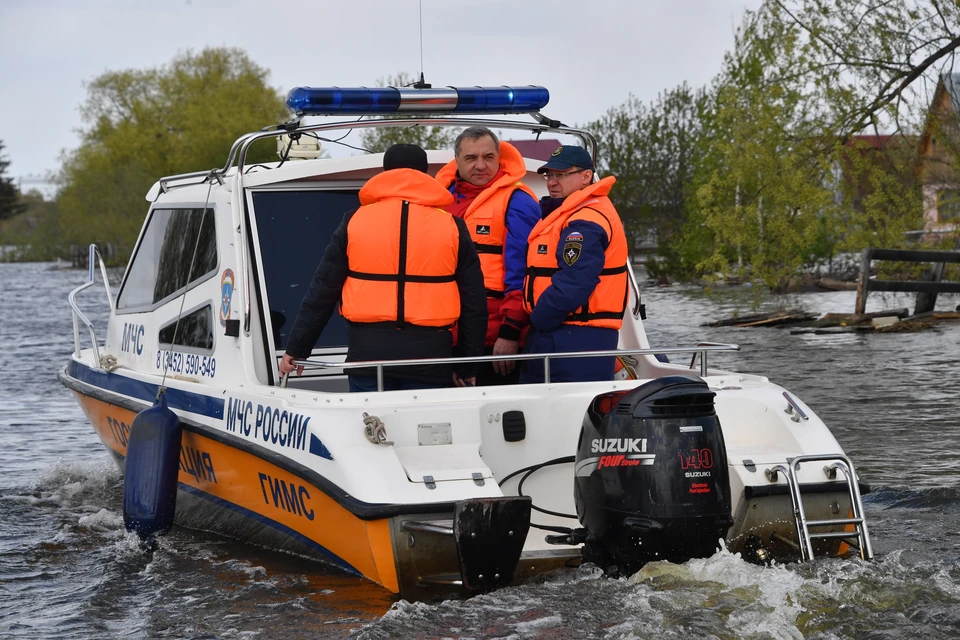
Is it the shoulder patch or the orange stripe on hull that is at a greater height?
the shoulder patch

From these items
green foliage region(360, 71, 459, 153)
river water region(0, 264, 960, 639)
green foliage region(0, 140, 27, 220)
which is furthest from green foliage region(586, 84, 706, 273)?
green foliage region(0, 140, 27, 220)

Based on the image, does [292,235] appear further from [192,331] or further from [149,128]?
[149,128]

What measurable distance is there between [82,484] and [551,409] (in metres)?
4.48

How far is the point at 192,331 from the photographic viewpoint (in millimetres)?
6660

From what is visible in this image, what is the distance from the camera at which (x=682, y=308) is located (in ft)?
82.7

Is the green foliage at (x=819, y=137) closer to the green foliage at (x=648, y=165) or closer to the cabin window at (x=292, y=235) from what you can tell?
the cabin window at (x=292, y=235)

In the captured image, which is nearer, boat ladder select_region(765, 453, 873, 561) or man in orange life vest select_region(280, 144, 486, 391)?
boat ladder select_region(765, 453, 873, 561)

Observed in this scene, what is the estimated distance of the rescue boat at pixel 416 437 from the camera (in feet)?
15.0

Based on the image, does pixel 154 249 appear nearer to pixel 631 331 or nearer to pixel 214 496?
pixel 214 496

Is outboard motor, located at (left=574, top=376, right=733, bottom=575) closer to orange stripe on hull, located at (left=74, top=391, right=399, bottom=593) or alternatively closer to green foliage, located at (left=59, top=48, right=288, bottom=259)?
orange stripe on hull, located at (left=74, top=391, right=399, bottom=593)

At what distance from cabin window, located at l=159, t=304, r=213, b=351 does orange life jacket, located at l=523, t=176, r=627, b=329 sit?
1.88 meters

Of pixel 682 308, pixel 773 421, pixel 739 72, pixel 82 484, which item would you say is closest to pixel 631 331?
pixel 773 421

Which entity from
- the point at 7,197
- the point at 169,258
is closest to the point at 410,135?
the point at 169,258

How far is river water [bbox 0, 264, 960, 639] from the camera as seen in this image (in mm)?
4457
